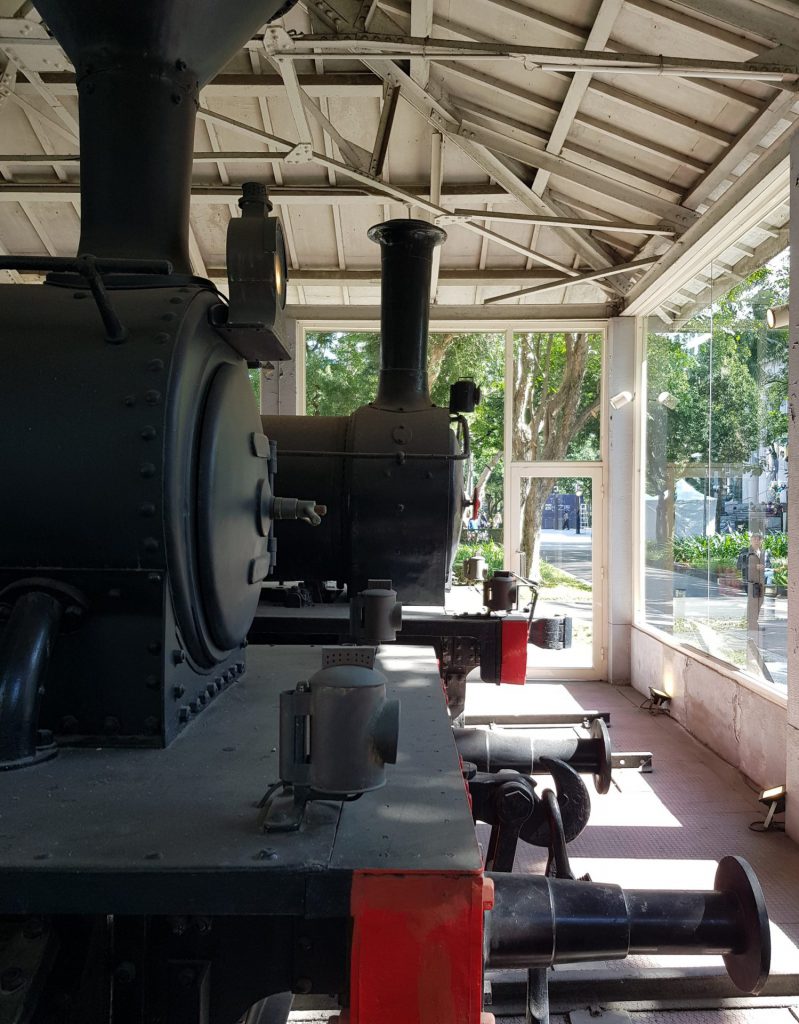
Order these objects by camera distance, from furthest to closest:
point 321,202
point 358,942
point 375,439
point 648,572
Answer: point 648,572 < point 321,202 < point 375,439 < point 358,942

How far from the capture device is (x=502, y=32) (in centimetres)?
495

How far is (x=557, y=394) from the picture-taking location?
850cm

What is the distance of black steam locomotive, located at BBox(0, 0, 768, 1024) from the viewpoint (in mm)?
1216

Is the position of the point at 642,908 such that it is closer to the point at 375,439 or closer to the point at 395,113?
the point at 375,439

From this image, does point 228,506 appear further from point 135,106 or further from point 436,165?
point 436,165

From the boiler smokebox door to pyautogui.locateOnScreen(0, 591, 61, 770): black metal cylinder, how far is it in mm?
381

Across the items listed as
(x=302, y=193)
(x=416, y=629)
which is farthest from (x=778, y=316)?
(x=302, y=193)

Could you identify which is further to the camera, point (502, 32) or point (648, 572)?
point (648, 572)

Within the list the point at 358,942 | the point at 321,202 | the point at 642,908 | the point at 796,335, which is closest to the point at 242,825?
the point at 358,942

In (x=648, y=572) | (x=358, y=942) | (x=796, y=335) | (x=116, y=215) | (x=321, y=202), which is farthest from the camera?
(x=648, y=572)

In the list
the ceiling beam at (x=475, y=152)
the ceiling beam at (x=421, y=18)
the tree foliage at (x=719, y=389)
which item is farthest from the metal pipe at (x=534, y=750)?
the ceiling beam at (x=475, y=152)

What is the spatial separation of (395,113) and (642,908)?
20.3ft

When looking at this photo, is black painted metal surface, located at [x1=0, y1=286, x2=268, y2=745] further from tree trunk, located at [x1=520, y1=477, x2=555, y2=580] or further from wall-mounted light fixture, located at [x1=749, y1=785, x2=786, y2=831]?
tree trunk, located at [x1=520, y1=477, x2=555, y2=580]

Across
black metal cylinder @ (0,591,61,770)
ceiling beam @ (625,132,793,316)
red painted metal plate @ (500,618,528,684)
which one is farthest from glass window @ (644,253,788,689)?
black metal cylinder @ (0,591,61,770)
